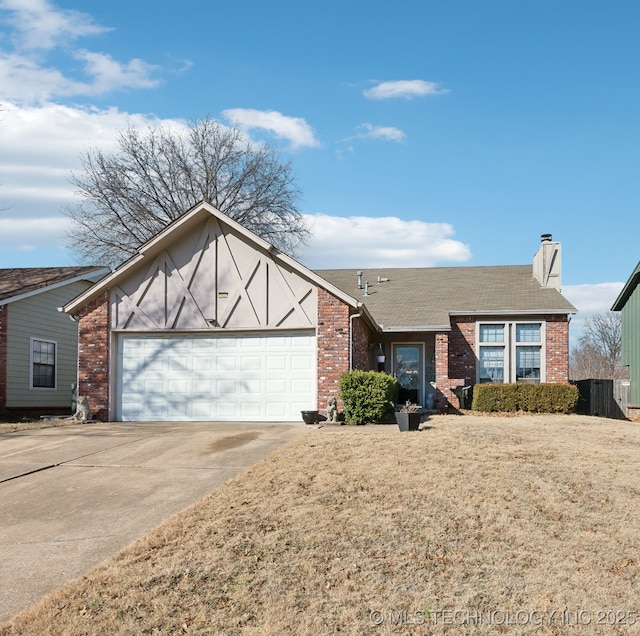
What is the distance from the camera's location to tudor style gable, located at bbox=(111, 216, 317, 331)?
16781 mm

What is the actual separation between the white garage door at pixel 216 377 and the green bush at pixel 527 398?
660cm

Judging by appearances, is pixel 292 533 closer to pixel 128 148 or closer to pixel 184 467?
pixel 184 467

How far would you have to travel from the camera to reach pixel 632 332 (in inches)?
993

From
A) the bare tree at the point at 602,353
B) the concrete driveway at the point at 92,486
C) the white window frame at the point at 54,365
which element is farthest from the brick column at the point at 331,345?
the bare tree at the point at 602,353

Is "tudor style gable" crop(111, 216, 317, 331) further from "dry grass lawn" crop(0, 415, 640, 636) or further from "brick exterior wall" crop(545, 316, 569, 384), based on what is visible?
"brick exterior wall" crop(545, 316, 569, 384)

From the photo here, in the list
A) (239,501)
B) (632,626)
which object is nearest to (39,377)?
(239,501)

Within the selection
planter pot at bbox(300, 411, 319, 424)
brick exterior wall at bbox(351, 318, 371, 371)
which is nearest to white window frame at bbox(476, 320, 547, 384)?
brick exterior wall at bbox(351, 318, 371, 371)

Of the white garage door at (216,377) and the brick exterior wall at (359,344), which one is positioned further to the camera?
the brick exterior wall at (359,344)

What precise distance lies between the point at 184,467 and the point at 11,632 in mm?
5431

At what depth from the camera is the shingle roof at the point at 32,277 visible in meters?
20.6

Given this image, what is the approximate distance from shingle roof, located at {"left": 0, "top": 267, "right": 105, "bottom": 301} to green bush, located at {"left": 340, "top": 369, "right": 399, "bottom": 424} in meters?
10.9

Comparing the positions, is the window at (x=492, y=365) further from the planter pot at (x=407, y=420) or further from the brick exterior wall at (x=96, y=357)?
the brick exterior wall at (x=96, y=357)

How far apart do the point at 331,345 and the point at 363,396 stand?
1.58m

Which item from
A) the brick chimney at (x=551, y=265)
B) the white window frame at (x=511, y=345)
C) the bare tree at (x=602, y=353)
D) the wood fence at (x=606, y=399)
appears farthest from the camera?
the bare tree at (x=602, y=353)
